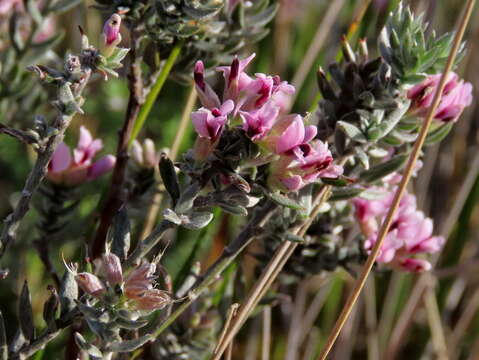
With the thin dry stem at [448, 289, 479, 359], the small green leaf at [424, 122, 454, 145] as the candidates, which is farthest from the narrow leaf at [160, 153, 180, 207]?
the thin dry stem at [448, 289, 479, 359]

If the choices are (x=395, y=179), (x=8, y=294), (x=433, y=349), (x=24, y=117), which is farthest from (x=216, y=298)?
(x=433, y=349)

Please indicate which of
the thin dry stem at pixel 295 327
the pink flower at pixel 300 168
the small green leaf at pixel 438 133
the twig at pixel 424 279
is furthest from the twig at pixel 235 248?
the twig at pixel 424 279

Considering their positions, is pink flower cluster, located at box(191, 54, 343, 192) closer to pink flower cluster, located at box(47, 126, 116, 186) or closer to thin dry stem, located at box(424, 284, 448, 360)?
pink flower cluster, located at box(47, 126, 116, 186)

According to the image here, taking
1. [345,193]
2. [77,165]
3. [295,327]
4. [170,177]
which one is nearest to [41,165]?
[170,177]

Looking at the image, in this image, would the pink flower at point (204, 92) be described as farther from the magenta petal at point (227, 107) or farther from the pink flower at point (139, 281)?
the pink flower at point (139, 281)

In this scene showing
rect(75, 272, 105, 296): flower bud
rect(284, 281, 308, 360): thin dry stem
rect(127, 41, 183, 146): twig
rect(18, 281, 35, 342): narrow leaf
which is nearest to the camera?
rect(75, 272, 105, 296): flower bud

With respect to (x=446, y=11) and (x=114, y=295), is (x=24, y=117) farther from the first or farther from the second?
(x=446, y=11)

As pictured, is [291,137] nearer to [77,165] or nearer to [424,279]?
[77,165]
